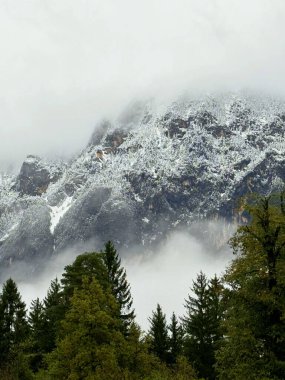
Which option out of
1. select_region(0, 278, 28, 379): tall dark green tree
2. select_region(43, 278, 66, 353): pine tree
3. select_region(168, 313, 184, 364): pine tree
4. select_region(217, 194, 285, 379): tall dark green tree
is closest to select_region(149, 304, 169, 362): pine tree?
select_region(168, 313, 184, 364): pine tree

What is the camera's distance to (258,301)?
27797mm

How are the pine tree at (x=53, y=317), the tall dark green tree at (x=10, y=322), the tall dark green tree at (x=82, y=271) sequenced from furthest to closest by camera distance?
the tall dark green tree at (x=10, y=322) < the pine tree at (x=53, y=317) < the tall dark green tree at (x=82, y=271)

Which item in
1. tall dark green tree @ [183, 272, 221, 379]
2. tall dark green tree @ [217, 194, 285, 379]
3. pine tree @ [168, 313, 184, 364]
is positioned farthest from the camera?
pine tree @ [168, 313, 184, 364]

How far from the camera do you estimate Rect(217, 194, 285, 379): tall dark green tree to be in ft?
87.6

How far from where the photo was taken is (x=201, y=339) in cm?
5409

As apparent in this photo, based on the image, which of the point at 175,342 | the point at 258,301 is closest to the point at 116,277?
the point at 175,342

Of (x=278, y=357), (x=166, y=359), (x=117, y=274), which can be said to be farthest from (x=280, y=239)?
(x=166, y=359)

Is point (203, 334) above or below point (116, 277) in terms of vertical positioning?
below

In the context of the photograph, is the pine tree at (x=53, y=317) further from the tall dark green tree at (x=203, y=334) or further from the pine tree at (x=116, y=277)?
the tall dark green tree at (x=203, y=334)

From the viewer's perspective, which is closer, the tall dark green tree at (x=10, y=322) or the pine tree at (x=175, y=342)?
the tall dark green tree at (x=10, y=322)

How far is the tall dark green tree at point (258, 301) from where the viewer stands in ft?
87.6

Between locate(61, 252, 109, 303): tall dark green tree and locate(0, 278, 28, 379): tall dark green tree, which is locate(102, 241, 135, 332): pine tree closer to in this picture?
locate(61, 252, 109, 303): tall dark green tree

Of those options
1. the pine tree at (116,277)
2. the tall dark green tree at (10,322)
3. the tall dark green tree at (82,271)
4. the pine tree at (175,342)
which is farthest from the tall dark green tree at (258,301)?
the pine tree at (175,342)

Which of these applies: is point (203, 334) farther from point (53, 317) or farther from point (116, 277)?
point (53, 317)
